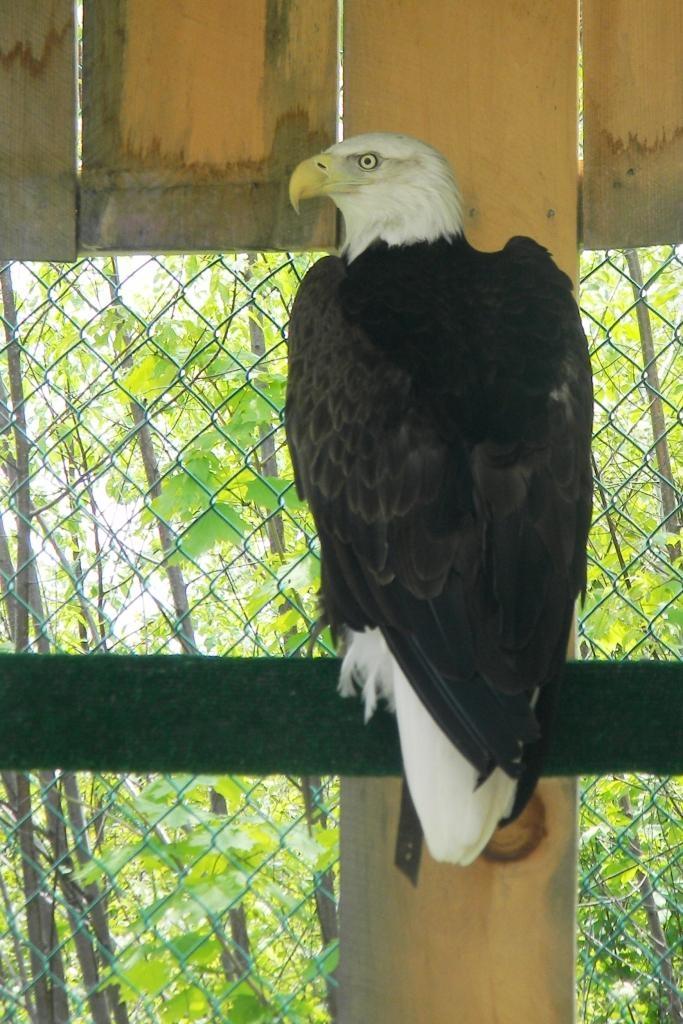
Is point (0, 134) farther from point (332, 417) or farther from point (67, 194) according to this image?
point (332, 417)

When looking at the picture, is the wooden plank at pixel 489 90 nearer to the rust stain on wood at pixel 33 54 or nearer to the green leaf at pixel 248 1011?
the rust stain on wood at pixel 33 54

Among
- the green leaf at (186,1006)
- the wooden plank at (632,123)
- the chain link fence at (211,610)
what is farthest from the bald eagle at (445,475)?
the green leaf at (186,1006)

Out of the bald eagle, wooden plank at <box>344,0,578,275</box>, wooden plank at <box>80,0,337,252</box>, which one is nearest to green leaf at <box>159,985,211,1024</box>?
the bald eagle

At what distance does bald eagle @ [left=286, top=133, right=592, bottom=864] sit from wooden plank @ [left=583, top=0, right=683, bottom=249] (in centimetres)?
15

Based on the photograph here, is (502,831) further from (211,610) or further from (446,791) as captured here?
(211,610)

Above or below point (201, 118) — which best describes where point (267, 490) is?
below

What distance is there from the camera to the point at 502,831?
1807mm

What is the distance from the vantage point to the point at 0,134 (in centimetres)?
200

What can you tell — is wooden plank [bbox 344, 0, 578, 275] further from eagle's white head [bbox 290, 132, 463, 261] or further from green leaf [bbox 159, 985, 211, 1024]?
green leaf [bbox 159, 985, 211, 1024]

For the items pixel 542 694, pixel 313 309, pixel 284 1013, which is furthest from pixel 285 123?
pixel 284 1013

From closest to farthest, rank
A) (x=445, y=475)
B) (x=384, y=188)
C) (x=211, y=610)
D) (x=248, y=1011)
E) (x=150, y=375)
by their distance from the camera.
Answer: (x=445, y=475), (x=384, y=188), (x=248, y=1011), (x=150, y=375), (x=211, y=610)

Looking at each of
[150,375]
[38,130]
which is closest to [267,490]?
[150,375]

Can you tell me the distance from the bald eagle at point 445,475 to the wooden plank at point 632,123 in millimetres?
147

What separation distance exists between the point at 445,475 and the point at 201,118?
0.77 meters
